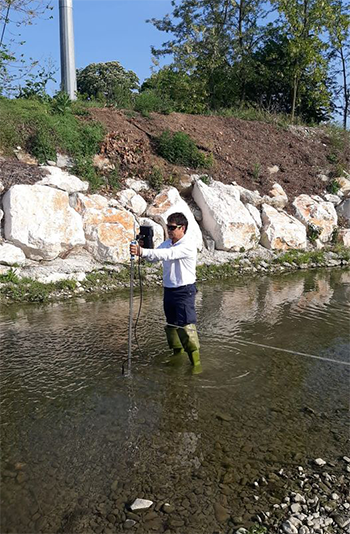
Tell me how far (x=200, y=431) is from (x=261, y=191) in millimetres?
13434

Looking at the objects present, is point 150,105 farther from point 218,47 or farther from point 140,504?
point 140,504

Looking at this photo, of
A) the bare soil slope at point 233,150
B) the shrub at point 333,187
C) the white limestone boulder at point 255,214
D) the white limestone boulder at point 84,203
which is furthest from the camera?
the shrub at point 333,187

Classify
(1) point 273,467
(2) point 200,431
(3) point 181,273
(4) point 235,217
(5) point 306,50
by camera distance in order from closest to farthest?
1. (1) point 273,467
2. (2) point 200,431
3. (3) point 181,273
4. (4) point 235,217
5. (5) point 306,50

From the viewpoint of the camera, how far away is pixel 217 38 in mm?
24219

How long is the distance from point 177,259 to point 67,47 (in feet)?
48.5

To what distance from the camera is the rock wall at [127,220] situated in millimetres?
10992

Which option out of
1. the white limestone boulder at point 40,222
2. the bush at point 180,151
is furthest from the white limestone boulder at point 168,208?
the white limestone boulder at point 40,222

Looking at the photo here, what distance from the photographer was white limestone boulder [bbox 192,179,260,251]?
13977 mm

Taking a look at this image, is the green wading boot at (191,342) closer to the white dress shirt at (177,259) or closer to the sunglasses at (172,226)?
the white dress shirt at (177,259)

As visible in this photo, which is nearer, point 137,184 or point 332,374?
point 332,374

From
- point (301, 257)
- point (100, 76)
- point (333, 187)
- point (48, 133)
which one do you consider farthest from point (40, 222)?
point (100, 76)

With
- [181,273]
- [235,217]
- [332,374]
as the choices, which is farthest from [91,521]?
[235,217]

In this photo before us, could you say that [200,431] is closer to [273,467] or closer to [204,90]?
[273,467]

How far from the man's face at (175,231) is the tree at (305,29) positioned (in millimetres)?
19678
